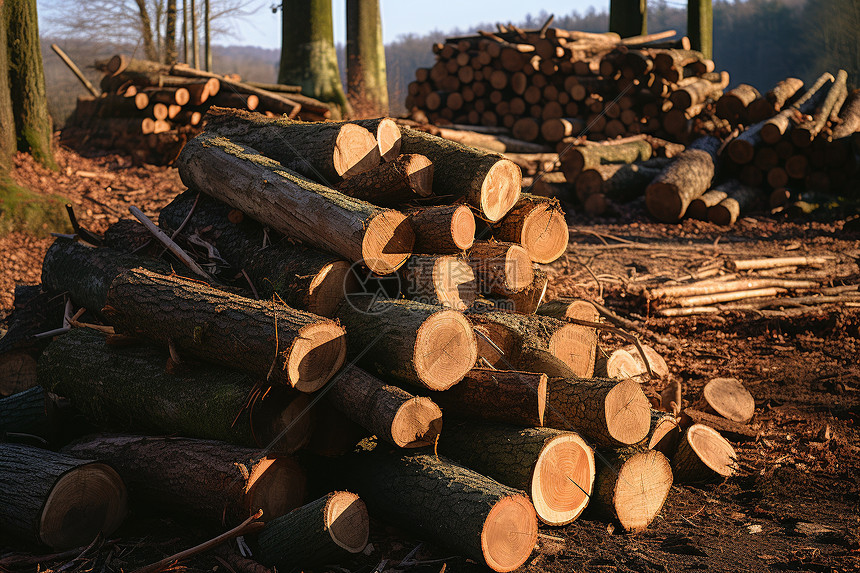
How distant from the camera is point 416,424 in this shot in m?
3.14

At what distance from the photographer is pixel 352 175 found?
4.43m

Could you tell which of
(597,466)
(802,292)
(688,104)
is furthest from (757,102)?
(597,466)

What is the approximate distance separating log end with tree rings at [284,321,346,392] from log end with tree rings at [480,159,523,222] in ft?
4.58

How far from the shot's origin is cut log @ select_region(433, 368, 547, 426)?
329cm

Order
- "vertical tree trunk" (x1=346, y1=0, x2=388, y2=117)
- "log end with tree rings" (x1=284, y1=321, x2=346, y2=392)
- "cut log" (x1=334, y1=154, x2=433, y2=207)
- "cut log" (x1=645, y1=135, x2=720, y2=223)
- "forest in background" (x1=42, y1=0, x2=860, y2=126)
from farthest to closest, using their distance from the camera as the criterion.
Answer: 1. "forest in background" (x1=42, y1=0, x2=860, y2=126)
2. "vertical tree trunk" (x1=346, y1=0, x2=388, y2=117)
3. "cut log" (x1=645, y1=135, x2=720, y2=223)
4. "cut log" (x1=334, y1=154, x2=433, y2=207)
5. "log end with tree rings" (x1=284, y1=321, x2=346, y2=392)

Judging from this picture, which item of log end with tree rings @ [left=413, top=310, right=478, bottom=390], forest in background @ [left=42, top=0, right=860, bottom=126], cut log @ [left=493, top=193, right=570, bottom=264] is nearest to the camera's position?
log end with tree rings @ [left=413, top=310, right=478, bottom=390]

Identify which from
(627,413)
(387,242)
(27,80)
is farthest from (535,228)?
(27,80)

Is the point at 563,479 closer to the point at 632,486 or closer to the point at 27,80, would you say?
the point at 632,486

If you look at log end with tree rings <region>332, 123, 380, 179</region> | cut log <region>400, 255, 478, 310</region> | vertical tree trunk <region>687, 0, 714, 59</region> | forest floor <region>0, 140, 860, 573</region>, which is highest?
vertical tree trunk <region>687, 0, 714, 59</region>

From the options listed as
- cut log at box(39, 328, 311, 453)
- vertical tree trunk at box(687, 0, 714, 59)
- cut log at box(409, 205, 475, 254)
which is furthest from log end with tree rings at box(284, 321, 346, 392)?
vertical tree trunk at box(687, 0, 714, 59)

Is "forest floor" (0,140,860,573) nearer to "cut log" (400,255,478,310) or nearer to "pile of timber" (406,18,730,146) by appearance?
"cut log" (400,255,478,310)

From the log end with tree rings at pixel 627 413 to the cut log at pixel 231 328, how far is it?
1409 mm

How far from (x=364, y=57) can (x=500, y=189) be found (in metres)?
12.3

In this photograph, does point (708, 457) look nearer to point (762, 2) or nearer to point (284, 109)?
point (284, 109)
